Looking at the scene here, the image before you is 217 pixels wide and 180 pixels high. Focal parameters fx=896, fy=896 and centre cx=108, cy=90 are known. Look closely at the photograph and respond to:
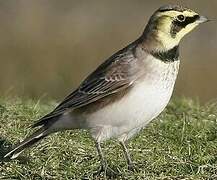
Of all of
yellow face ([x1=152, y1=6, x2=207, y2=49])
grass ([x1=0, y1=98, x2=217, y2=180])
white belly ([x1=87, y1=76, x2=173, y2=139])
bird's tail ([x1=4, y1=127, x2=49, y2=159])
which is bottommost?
grass ([x1=0, y1=98, x2=217, y2=180])

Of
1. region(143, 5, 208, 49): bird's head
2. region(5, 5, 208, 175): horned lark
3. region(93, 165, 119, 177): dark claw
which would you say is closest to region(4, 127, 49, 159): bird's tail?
region(5, 5, 208, 175): horned lark

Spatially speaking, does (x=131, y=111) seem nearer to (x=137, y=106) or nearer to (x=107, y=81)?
(x=137, y=106)

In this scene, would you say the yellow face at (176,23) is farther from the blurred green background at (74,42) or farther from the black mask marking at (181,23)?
the blurred green background at (74,42)

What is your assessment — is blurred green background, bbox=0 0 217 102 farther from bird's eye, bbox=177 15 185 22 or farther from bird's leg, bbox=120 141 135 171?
bird's eye, bbox=177 15 185 22

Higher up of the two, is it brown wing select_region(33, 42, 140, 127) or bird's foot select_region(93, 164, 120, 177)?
brown wing select_region(33, 42, 140, 127)

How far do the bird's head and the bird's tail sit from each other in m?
1.31

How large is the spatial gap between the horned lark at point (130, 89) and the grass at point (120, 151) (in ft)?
0.75

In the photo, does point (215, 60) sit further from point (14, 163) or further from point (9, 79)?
point (14, 163)

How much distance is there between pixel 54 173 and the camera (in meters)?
7.65

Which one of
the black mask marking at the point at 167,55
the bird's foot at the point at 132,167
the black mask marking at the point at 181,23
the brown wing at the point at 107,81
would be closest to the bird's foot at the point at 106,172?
the bird's foot at the point at 132,167

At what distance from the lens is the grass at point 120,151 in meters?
7.65

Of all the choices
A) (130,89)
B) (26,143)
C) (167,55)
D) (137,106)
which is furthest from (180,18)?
(26,143)

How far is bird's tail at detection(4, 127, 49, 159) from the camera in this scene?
311 inches

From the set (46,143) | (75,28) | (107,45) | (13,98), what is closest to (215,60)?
(107,45)
